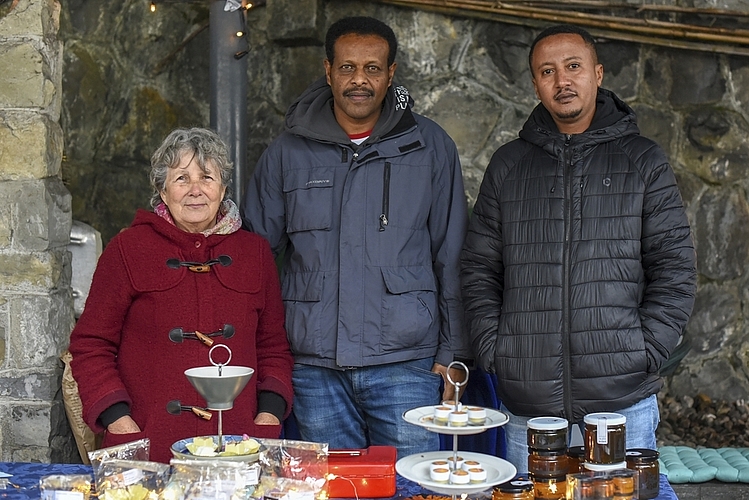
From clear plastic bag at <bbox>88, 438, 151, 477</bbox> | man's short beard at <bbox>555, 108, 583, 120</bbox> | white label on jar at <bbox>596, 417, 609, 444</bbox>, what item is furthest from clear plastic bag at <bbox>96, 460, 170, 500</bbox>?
man's short beard at <bbox>555, 108, 583, 120</bbox>

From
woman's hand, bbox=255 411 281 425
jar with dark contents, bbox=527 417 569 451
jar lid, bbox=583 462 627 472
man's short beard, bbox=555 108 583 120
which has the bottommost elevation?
woman's hand, bbox=255 411 281 425

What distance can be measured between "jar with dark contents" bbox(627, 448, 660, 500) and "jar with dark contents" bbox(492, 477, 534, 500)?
231 millimetres

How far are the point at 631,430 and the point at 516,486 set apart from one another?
628mm

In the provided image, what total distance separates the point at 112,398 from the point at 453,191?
116cm

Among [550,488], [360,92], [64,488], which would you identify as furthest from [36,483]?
[360,92]

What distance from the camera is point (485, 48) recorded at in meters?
4.66

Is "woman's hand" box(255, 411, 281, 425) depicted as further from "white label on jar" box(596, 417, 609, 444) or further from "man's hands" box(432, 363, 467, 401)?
"white label on jar" box(596, 417, 609, 444)

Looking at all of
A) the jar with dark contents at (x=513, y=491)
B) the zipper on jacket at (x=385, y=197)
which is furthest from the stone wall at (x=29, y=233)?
the jar with dark contents at (x=513, y=491)

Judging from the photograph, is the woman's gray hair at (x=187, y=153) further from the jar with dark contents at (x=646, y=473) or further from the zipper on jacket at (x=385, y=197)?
the jar with dark contents at (x=646, y=473)

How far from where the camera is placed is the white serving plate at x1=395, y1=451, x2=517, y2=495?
1.91 m

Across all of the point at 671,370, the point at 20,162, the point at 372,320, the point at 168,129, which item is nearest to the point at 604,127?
the point at 372,320

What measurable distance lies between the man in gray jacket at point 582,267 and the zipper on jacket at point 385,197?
0.34 metres

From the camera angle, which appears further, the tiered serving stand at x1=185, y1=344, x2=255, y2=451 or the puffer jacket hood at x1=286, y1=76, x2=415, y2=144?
the puffer jacket hood at x1=286, y1=76, x2=415, y2=144

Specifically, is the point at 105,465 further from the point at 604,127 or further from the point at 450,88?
the point at 450,88
